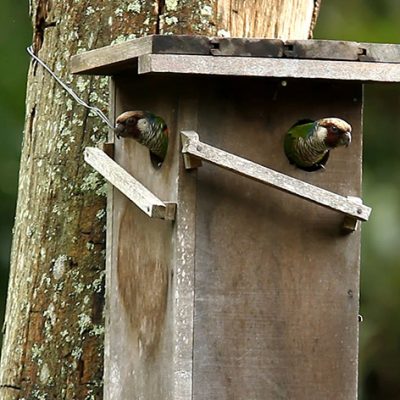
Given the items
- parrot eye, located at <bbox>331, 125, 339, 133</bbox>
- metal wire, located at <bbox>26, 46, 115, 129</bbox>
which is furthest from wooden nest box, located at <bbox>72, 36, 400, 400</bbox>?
metal wire, located at <bbox>26, 46, 115, 129</bbox>

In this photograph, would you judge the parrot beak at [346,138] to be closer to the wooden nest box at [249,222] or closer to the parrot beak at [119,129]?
the wooden nest box at [249,222]

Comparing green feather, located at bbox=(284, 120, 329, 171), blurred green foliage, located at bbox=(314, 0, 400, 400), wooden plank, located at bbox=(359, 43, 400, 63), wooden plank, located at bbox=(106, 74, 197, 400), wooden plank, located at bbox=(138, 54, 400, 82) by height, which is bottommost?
wooden plank, located at bbox=(106, 74, 197, 400)

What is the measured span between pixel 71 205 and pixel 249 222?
66 cm

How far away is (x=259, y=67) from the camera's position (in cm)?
353

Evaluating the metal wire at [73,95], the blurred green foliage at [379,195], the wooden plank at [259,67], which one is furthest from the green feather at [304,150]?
the blurred green foliage at [379,195]

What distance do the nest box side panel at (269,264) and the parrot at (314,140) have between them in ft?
0.07

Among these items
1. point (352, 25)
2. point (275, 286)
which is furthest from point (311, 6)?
point (352, 25)

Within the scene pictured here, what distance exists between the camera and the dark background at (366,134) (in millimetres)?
6477

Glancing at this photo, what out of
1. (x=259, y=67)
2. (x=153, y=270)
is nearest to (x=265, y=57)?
(x=259, y=67)

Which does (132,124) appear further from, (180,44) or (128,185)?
(180,44)

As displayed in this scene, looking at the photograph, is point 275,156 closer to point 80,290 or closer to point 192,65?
point 192,65

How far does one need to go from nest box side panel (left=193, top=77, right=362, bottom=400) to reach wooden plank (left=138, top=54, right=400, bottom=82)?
0.13 metres

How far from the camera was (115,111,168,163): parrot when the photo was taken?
373 cm

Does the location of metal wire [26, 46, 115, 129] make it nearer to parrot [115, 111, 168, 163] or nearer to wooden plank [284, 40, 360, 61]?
parrot [115, 111, 168, 163]
